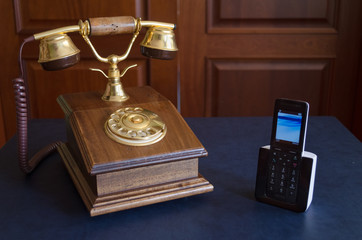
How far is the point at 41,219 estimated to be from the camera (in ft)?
2.70

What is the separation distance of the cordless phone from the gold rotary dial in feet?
0.71

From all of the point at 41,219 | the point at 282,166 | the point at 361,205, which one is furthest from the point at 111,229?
the point at 361,205

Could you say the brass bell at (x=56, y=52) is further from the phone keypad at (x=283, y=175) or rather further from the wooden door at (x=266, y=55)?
the wooden door at (x=266, y=55)

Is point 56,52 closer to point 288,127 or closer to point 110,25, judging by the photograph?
point 110,25

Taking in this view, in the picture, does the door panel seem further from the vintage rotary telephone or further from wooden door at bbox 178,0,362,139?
the vintage rotary telephone

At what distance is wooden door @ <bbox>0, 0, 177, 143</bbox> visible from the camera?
2004mm

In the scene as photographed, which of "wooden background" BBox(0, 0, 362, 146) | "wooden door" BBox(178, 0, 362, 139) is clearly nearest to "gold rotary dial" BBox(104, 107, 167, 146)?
"wooden background" BBox(0, 0, 362, 146)

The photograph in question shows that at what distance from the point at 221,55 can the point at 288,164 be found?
1361mm

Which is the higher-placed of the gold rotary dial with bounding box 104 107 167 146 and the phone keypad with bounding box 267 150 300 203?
Result: the gold rotary dial with bounding box 104 107 167 146

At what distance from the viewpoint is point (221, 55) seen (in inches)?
84.7

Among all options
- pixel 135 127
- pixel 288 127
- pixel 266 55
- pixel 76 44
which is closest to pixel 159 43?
pixel 135 127

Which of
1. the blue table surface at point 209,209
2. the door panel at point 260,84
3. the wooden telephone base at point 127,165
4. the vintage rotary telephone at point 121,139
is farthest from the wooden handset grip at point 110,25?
the door panel at point 260,84

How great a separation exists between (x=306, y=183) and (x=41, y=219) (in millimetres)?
495

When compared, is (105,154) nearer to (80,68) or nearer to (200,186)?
(200,186)
